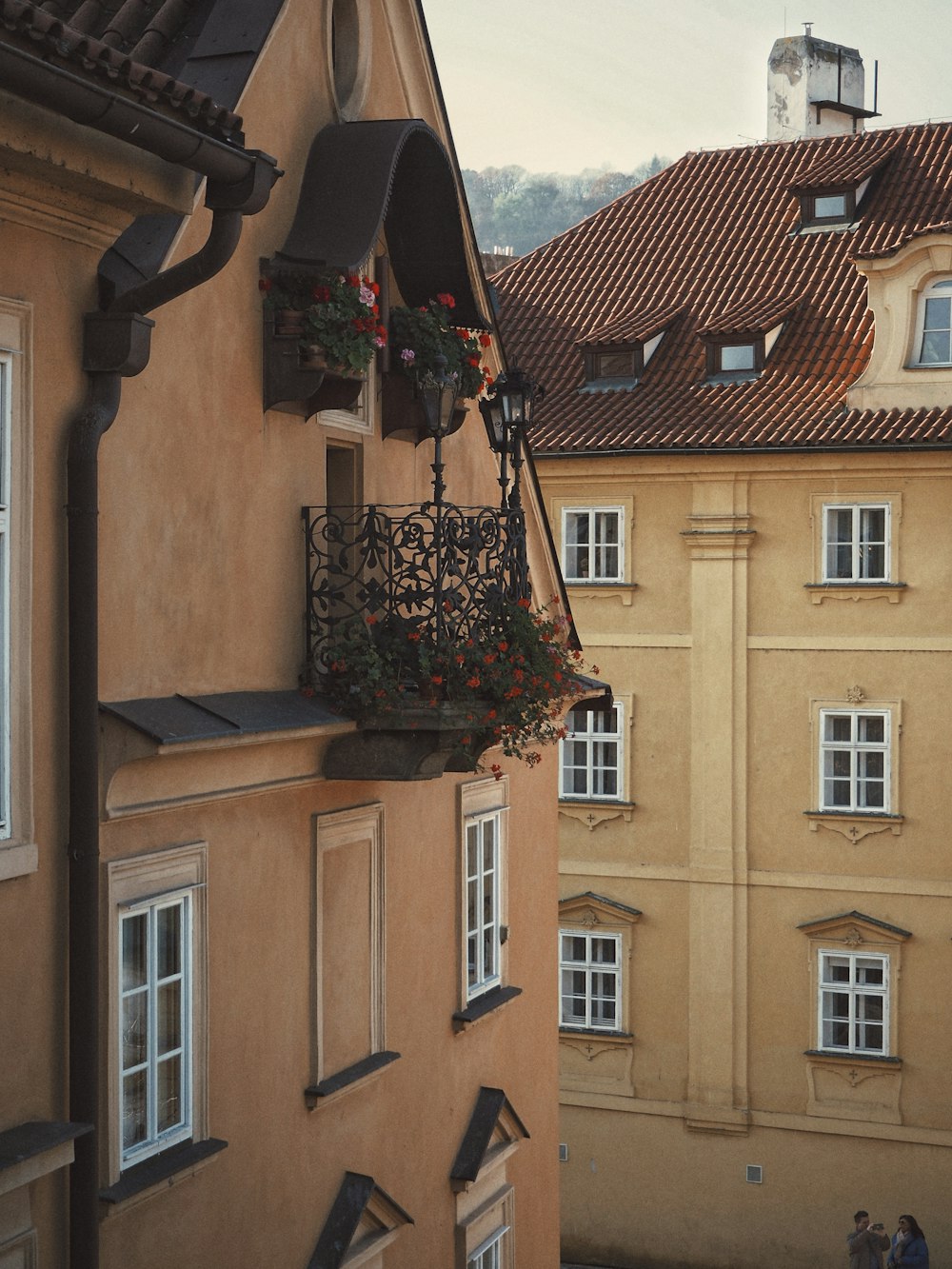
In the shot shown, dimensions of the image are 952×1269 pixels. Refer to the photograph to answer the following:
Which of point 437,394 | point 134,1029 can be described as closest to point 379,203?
point 437,394

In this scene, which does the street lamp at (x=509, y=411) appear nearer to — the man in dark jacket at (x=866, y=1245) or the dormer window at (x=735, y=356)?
the dormer window at (x=735, y=356)

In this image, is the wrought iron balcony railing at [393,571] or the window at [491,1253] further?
the window at [491,1253]

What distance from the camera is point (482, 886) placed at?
42.8 feet

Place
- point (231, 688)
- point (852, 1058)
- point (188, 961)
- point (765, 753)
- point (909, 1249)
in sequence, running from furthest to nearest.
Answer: point (765, 753)
point (852, 1058)
point (909, 1249)
point (231, 688)
point (188, 961)

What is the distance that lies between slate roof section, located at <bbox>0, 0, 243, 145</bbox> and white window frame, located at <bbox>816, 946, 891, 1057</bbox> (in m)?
17.2

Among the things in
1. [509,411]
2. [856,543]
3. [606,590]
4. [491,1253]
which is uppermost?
[509,411]

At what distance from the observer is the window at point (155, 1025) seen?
27.4ft

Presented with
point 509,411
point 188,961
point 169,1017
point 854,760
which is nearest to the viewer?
point 169,1017

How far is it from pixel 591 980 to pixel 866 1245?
5.12 meters

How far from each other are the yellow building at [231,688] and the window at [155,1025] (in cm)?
2

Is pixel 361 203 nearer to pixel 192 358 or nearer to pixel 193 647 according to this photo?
pixel 192 358

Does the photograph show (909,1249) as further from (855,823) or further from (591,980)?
(591,980)

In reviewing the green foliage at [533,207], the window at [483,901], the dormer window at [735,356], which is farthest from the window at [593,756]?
the green foliage at [533,207]

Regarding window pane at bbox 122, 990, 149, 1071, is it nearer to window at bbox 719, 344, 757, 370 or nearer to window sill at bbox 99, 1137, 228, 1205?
window sill at bbox 99, 1137, 228, 1205
